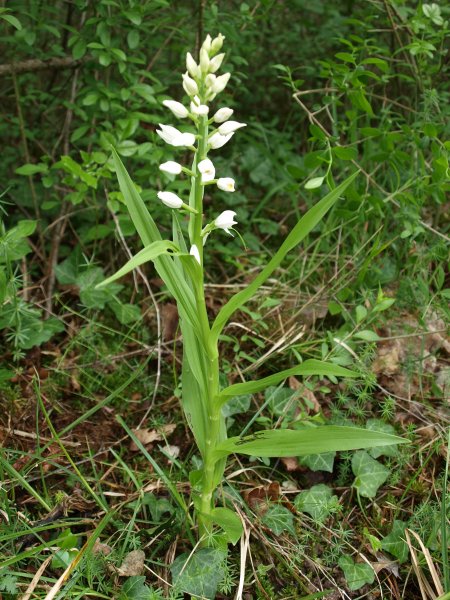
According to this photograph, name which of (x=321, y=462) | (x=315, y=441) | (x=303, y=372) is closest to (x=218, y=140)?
(x=303, y=372)

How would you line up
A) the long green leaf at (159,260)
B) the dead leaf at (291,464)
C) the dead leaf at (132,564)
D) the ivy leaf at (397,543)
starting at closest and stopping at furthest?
the long green leaf at (159,260) → the dead leaf at (132,564) → the ivy leaf at (397,543) → the dead leaf at (291,464)

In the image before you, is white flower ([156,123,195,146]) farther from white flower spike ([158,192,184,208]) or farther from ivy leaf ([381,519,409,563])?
ivy leaf ([381,519,409,563])

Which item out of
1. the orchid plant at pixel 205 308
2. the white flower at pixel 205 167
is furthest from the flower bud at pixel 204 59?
the white flower at pixel 205 167

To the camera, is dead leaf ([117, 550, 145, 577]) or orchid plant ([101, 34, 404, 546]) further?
dead leaf ([117, 550, 145, 577])

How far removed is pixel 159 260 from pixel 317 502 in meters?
1.04

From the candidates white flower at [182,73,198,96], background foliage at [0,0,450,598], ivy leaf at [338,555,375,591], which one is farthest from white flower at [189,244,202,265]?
ivy leaf at [338,555,375,591]

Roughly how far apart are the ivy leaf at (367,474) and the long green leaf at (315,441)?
0.62m

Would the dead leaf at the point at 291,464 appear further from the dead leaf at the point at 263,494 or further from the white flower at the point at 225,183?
the white flower at the point at 225,183

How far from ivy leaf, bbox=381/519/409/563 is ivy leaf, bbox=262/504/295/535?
1.07ft

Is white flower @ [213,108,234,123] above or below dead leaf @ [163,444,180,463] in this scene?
above

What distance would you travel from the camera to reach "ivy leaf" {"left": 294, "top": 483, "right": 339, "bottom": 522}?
223cm

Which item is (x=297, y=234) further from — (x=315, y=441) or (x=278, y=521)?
(x=278, y=521)

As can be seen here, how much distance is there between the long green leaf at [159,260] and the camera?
1.92m

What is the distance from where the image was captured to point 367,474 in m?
2.41
